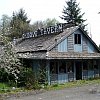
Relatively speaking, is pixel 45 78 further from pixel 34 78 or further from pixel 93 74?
pixel 93 74

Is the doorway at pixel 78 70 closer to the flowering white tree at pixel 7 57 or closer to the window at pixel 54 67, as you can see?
the window at pixel 54 67

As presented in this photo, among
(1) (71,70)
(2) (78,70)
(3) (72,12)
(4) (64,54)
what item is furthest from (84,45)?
(3) (72,12)

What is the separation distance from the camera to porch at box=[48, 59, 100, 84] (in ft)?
107

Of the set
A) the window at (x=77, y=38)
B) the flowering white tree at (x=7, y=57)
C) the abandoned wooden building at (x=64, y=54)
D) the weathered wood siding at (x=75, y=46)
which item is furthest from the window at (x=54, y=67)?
the flowering white tree at (x=7, y=57)

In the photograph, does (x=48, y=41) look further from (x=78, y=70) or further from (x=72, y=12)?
(x=72, y=12)

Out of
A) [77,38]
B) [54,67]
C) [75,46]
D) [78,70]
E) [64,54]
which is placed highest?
[77,38]

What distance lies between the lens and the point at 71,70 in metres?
35.0

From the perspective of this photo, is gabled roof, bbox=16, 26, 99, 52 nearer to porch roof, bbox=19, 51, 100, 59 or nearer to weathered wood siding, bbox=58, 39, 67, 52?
weathered wood siding, bbox=58, 39, 67, 52

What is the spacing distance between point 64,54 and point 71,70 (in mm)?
2838

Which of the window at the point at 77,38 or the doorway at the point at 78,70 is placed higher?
the window at the point at 77,38

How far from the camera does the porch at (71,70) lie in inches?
1282

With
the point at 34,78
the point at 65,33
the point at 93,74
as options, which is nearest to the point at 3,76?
the point at 34,78

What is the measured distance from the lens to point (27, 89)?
27.2 metres

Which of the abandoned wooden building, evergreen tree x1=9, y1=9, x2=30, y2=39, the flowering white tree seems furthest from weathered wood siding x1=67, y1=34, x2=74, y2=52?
evergreen tree x1=9, y1=9, x2=30, y2=39
